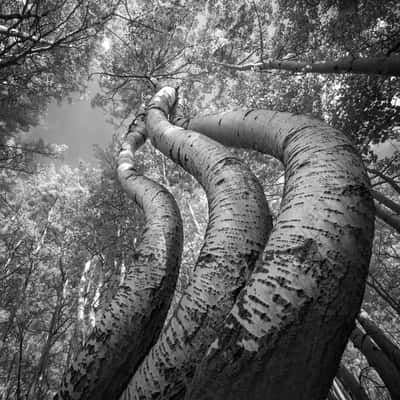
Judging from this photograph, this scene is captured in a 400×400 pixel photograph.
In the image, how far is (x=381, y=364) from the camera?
246 centimetres

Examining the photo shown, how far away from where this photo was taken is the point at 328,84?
198 inches

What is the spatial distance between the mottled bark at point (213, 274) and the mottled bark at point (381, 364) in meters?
2.72

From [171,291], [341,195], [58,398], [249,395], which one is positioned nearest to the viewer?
[249,395]

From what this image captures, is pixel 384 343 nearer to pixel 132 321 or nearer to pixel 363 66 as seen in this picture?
pixel 132 321

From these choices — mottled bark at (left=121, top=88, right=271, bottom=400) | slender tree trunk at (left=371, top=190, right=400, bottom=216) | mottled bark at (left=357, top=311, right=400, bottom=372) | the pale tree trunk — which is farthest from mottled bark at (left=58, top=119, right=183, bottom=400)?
slender tree trunk at (left=371, top=190, right=400, bottom=216)

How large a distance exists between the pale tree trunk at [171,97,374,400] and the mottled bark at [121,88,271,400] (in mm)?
175

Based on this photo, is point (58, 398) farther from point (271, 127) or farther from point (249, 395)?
point (271, 127)

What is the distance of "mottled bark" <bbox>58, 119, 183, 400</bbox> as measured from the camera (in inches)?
37.7

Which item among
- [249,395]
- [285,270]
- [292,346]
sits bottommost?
[249,395]

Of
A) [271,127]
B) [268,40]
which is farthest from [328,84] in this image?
[271,127]

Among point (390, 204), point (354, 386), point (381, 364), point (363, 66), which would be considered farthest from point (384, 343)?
point (363, 66)

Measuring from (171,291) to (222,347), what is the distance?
2.04ft

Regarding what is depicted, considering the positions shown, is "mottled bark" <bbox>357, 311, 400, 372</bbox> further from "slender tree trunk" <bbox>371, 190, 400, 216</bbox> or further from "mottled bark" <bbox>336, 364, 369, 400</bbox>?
"slender tree trunk" <bbox>371, 190, 400, 216</bbox>

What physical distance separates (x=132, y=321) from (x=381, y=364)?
302 centimetres
